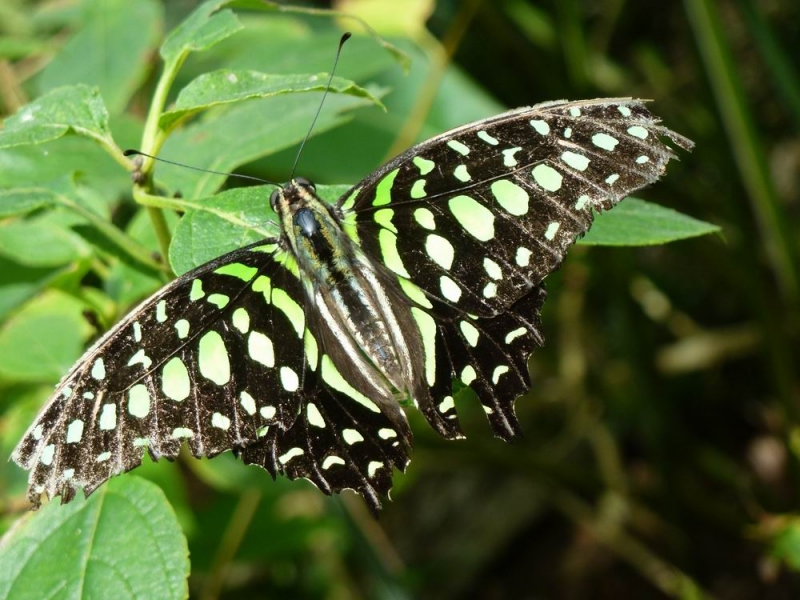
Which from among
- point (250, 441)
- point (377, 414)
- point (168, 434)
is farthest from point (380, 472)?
point (168, 434)

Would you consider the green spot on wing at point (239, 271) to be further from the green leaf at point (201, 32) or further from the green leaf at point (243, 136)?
the green leaf at point (201, 32)

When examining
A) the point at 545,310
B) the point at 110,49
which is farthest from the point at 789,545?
the point at 110,49

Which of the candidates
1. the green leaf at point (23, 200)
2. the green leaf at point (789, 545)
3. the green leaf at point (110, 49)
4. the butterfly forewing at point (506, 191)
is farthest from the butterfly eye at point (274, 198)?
the green leaf at point (789, 545)

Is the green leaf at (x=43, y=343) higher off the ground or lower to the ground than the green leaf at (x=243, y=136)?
lower

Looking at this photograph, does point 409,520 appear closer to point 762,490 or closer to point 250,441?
point 762,490

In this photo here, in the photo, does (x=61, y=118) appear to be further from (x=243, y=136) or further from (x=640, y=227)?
(x=640, y=227)

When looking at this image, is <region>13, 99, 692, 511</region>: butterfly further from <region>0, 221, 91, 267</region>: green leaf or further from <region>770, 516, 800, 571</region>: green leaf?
<region>770, 516, 800, 571</region>: green leaf

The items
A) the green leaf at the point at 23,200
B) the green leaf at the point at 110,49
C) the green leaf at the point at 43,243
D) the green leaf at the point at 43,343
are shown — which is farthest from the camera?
the green leaf at the point at 110,49
